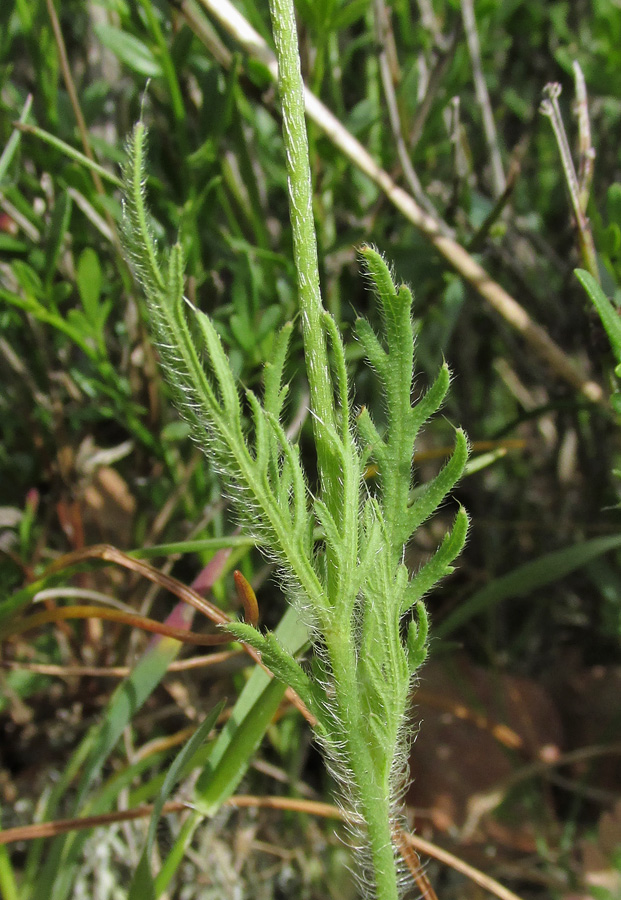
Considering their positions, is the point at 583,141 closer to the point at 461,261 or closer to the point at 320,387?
the point at 461,261

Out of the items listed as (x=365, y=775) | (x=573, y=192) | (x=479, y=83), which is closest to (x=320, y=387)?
(x=365, y=775)

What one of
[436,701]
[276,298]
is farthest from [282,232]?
[436,701]

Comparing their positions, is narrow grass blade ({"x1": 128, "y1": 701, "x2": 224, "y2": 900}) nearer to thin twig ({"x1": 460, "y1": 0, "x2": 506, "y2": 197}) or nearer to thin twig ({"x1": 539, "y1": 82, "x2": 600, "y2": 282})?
thin twig ({"x1": 539, "y1": 82, "x2": 600, "y2": 282})

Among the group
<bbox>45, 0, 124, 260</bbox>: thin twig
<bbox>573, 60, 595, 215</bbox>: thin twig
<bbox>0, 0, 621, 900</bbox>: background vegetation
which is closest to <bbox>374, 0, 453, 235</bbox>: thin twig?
<bbox>0, 0, 621, 900</bbox>: background vegetation

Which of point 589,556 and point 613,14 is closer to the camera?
point 589,556

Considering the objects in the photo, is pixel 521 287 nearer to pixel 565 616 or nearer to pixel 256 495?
pixel 565 616

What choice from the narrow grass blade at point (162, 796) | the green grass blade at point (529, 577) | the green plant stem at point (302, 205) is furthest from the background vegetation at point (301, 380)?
the green plant stem at point (302, 205)

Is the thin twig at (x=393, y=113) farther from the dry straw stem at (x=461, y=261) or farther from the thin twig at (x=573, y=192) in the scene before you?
the thin twig at (x=573, y=192)
